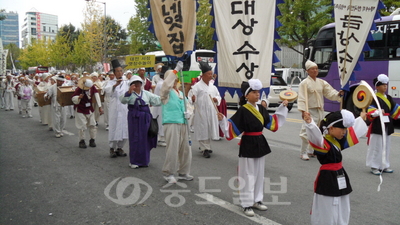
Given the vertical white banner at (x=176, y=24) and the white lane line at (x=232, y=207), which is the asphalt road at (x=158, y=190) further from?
the vertical white banner at (x=176, y=24)

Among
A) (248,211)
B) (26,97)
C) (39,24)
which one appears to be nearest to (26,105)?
(26,97)

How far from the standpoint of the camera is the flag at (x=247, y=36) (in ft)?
15.8

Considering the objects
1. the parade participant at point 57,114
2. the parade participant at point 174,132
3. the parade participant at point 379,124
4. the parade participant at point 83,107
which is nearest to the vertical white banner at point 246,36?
the parade participant at point 174,132

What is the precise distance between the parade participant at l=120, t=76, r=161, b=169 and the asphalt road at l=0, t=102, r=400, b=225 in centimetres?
28

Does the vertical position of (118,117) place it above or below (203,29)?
below

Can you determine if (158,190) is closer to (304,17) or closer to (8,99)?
(8,99)

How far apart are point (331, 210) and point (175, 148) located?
278 cm

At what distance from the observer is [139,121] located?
651cm

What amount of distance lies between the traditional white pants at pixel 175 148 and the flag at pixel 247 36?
120cm

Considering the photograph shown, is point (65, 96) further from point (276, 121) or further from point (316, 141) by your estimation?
point (316, 141)

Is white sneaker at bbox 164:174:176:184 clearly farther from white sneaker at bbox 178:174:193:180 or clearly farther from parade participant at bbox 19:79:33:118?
parade participant at bbox 19:79:33:118

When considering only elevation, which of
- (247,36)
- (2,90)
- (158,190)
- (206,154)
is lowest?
(158,190)

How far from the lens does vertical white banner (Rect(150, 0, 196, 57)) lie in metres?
5.59

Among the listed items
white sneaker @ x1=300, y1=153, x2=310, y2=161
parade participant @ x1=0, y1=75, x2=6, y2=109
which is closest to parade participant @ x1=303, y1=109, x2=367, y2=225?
white sneaker @ x1=300, y1=153, x2=310, y2=161
